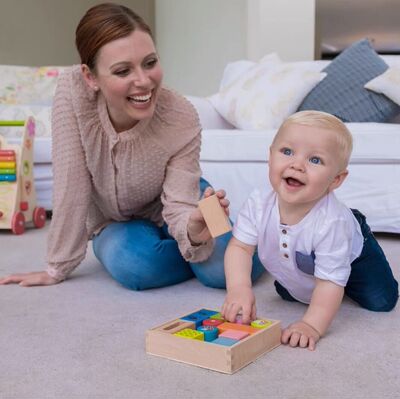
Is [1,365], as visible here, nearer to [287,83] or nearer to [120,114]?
[120,114]

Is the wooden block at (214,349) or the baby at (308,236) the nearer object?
the wooden block at (214,349)

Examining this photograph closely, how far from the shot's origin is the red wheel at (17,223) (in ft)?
8.09

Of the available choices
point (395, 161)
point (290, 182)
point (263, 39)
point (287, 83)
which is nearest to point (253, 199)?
point (290, 182)

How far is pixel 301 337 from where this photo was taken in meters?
1.15

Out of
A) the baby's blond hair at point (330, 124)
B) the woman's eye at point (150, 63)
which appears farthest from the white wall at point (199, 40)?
the baby's blond hair at point (330, 124)

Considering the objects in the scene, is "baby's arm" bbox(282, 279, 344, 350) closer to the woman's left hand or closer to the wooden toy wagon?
the woman's left hand

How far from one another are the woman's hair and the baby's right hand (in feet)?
1.91

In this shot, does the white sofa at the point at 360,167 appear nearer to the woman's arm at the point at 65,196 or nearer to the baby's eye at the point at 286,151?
the woman's arm at the point at 65,196

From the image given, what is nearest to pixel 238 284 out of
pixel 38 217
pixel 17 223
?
pixel 17 223

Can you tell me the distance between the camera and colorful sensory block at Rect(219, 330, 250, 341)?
42.3 inches

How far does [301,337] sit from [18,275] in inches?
31.4

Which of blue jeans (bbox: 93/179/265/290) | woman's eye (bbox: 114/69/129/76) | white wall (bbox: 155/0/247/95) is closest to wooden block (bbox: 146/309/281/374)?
blue jeans (bbox: 93/179/265/290)

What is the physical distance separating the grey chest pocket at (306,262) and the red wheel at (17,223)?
150cm

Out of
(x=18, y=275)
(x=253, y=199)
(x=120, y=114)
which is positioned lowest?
(x=18, y=275)
